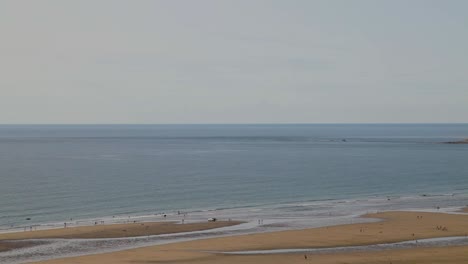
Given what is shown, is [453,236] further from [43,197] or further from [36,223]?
[43,197]

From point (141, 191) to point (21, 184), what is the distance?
17263 mm

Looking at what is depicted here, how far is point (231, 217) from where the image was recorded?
2110 inches

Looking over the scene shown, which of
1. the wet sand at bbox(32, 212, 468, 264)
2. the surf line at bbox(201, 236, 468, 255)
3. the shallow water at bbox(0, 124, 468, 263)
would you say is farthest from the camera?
the shallow water at bbox(0, 124, 468, 263)

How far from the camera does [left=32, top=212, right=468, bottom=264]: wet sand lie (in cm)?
3503

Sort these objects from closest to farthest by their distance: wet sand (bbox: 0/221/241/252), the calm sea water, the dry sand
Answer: wet sand (bbox: 0/221/241/252) → the dry sand → the calm sea water

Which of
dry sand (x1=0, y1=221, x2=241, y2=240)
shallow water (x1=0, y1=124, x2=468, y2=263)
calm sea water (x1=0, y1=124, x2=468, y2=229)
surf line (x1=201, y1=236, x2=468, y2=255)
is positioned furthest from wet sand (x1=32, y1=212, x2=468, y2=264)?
calm sea water (x1=0, y1=124, x2=468, y2=229)

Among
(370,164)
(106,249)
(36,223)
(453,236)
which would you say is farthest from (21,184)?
(370,164)

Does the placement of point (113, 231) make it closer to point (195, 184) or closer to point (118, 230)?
point (118, 230)

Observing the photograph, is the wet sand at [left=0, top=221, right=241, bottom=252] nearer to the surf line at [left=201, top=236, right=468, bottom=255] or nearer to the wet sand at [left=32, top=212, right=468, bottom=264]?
the wet sand at [left=32, top=212, right=468, bottom=264]

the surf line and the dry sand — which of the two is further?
the dry sand

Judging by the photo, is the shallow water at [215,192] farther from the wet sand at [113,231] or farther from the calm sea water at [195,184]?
the wet sand at [113,231]

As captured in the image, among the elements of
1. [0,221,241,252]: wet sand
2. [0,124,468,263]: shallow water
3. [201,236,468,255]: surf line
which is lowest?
[201,236,468,255]: surf line

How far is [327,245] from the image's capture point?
132 feet

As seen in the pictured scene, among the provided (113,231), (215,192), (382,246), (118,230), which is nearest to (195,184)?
(215,192)
